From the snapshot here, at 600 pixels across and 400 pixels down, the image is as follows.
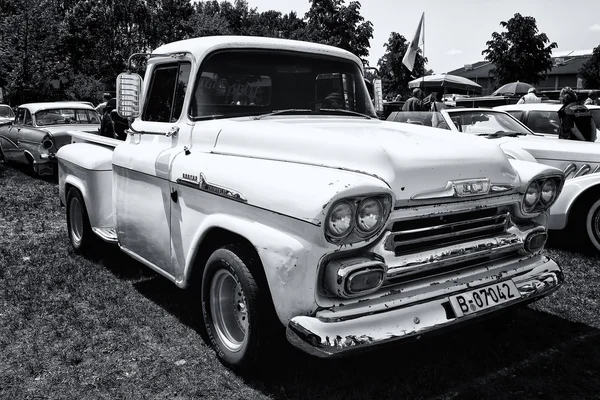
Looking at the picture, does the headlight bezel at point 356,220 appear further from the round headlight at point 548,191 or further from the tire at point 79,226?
the tire at point 79,226

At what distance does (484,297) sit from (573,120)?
6.04m

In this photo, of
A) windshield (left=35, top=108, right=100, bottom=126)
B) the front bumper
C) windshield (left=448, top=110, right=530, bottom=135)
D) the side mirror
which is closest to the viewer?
the front bumper

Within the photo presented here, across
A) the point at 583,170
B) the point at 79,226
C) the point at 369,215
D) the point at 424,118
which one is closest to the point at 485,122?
the point at 424,118

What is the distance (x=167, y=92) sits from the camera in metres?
4.30

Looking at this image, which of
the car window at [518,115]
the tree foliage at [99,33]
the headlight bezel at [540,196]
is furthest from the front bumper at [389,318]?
the tree foliage at [99,33]

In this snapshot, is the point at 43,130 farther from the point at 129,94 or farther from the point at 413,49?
the point at 413,49

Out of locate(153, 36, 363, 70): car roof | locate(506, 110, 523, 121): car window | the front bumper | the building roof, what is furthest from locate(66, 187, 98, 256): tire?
the building roof

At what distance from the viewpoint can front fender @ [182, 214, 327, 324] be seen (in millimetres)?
2723

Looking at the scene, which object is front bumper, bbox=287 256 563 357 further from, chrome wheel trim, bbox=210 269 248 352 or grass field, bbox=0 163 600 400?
chrome wheel trim, bbox=210 269 248 352

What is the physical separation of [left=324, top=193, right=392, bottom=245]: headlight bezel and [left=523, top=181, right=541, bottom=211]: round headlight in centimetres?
117

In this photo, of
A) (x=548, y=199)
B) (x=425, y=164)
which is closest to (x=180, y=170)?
(x=425, y=164)

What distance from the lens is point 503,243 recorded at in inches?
133

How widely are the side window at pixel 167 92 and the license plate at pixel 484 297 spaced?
7.51 feet

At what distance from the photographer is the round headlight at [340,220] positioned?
2713 mm
